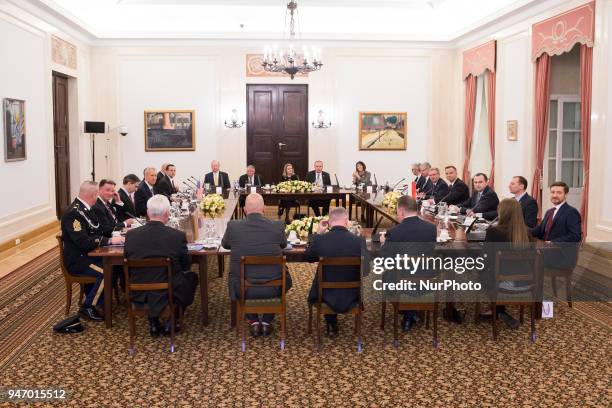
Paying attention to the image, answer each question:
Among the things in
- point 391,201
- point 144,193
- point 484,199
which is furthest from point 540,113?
point 144,193

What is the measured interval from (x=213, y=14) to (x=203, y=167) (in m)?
3.64

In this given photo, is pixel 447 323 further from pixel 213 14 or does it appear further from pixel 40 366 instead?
pixel 213 14

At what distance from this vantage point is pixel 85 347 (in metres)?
5.61

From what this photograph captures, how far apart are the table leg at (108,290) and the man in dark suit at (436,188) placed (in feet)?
20.5

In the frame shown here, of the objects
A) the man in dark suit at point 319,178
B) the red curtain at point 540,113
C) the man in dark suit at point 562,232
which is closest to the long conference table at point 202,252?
the man in dark suit at point 562,232

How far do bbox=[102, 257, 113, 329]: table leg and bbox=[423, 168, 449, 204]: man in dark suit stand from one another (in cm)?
626

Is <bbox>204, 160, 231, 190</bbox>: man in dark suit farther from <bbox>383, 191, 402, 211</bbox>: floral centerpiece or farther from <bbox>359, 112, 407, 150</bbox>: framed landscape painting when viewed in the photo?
<bbox>383, 191, 402, 211</bbox>: floral centerpiece

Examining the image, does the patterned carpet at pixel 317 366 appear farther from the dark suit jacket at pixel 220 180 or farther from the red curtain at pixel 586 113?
the dark suit jacket at pixel 220 180

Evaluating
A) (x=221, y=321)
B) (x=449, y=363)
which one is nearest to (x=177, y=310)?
(x=221, y=321)

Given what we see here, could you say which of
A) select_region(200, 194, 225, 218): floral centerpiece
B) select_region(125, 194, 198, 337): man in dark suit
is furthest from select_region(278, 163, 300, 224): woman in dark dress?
select_region(125, 194, 198, 337): man in dark suit

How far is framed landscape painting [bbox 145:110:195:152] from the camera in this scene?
15.2 meters

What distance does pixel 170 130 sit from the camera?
602 inches

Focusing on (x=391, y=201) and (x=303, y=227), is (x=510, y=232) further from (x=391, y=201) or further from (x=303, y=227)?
(x=391, y=201)

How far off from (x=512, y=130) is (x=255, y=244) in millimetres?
8149
